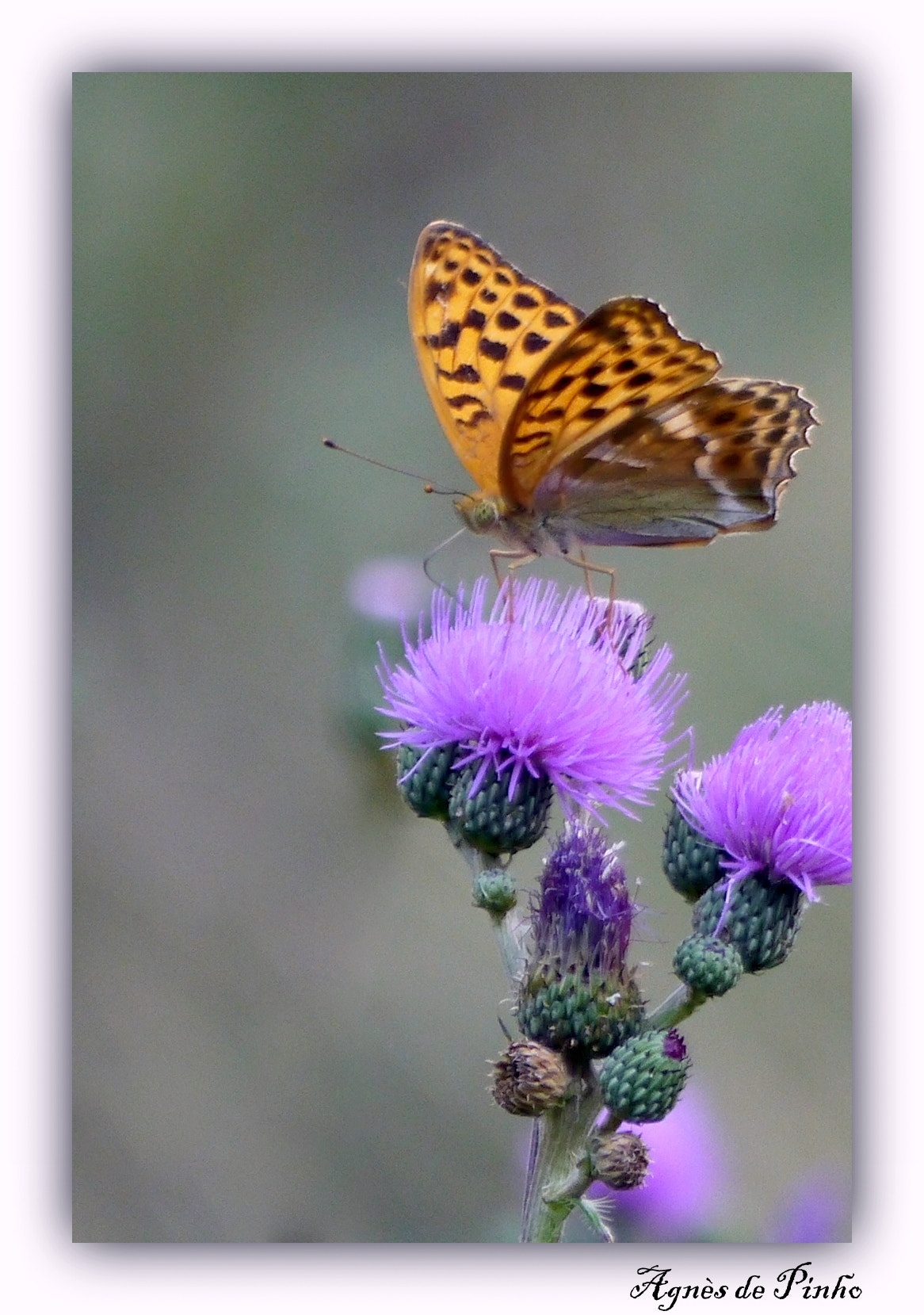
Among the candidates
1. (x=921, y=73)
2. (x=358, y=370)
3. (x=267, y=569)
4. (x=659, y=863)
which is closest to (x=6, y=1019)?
(x=267, y=569)

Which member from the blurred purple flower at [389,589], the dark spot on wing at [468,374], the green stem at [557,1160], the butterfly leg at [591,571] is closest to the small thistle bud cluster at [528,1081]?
the green stem at [557,1160]

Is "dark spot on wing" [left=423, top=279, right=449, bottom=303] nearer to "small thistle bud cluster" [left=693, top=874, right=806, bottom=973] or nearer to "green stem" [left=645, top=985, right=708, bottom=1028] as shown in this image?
"small thistle bud cluster" [left=693, top=874, right=806, bottom=973]

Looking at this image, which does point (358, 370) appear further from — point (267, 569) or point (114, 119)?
point (114, 119)

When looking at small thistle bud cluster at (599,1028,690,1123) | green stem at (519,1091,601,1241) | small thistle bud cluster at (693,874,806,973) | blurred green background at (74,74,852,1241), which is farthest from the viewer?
blurred green background at (74,74,852,1241)

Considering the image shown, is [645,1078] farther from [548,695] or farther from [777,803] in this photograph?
[548,695]

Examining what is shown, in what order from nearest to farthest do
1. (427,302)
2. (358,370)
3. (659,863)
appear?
1. (427,302)
2. (659,863)
3. (358,370)

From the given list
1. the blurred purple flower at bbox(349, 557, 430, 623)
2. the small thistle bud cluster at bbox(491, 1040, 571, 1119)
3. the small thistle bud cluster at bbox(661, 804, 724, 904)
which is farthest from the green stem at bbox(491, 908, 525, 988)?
the blurred purple flower at bbox(349, 557, 430, 623)
